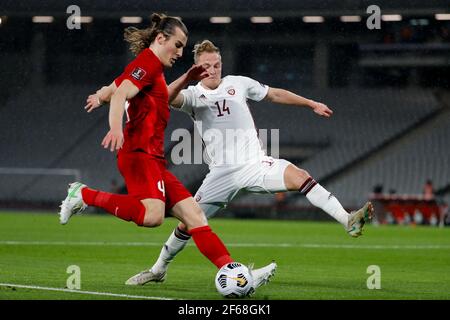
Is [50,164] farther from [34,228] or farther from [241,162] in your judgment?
[241,162]

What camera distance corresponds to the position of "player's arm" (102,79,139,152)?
7.59 metres

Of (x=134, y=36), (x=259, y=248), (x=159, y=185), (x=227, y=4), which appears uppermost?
(x=227, y=4)

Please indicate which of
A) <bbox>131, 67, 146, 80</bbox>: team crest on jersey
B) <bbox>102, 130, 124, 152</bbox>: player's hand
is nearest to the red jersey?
<bbox>131, 67, 146, 80</bbox>: team crest on jersey

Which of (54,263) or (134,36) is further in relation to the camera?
(54,263)

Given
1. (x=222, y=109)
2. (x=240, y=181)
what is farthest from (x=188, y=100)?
(x=240, y=181)

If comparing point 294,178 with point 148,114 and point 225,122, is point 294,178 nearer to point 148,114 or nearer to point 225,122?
point 225,122

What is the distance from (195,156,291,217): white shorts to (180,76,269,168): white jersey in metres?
0.11

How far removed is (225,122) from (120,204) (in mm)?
2001

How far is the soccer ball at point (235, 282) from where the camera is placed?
8031mm

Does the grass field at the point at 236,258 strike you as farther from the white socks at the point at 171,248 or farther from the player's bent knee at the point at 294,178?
the player's bent knee at the point at 294,178

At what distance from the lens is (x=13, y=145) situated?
36.1m

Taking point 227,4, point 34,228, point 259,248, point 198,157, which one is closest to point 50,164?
point 198,157

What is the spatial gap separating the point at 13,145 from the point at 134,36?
2834cm
